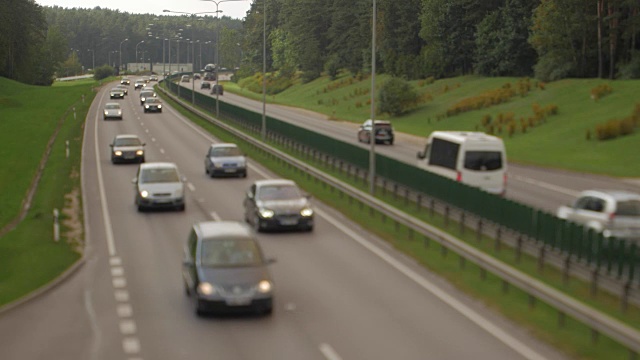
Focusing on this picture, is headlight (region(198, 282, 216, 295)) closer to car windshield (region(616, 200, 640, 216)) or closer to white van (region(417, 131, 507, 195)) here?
car windshield (region(616, 200, 640, 216))

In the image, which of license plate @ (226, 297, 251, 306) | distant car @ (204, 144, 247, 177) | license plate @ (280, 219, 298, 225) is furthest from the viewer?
distant car @ (204, 144, 247, 177)

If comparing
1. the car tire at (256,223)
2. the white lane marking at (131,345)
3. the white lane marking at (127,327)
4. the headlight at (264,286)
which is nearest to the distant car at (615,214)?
the car tire at (256,223)

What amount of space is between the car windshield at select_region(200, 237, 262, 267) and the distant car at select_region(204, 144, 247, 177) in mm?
23529

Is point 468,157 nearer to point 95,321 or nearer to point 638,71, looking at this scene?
point 95,321

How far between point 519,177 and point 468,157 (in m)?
11.3

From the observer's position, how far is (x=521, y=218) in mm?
24656

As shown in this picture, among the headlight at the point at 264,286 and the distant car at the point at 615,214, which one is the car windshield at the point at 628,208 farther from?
the headlight at the point at 264,286

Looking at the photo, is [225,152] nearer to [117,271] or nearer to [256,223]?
[256,223]

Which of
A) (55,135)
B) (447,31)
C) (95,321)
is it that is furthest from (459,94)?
(95,321)

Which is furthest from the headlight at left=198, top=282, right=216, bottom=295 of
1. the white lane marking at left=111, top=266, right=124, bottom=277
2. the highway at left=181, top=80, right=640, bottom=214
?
the highway at left=181, top=80, right=640, bottom=214

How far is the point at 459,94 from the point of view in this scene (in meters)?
94.9

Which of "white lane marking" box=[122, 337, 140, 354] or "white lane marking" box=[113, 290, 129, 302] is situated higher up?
"white lane marking" box=[122, 337, 140, 354]

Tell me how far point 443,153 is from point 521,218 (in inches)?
445

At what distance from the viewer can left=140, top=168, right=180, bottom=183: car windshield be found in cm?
3325
